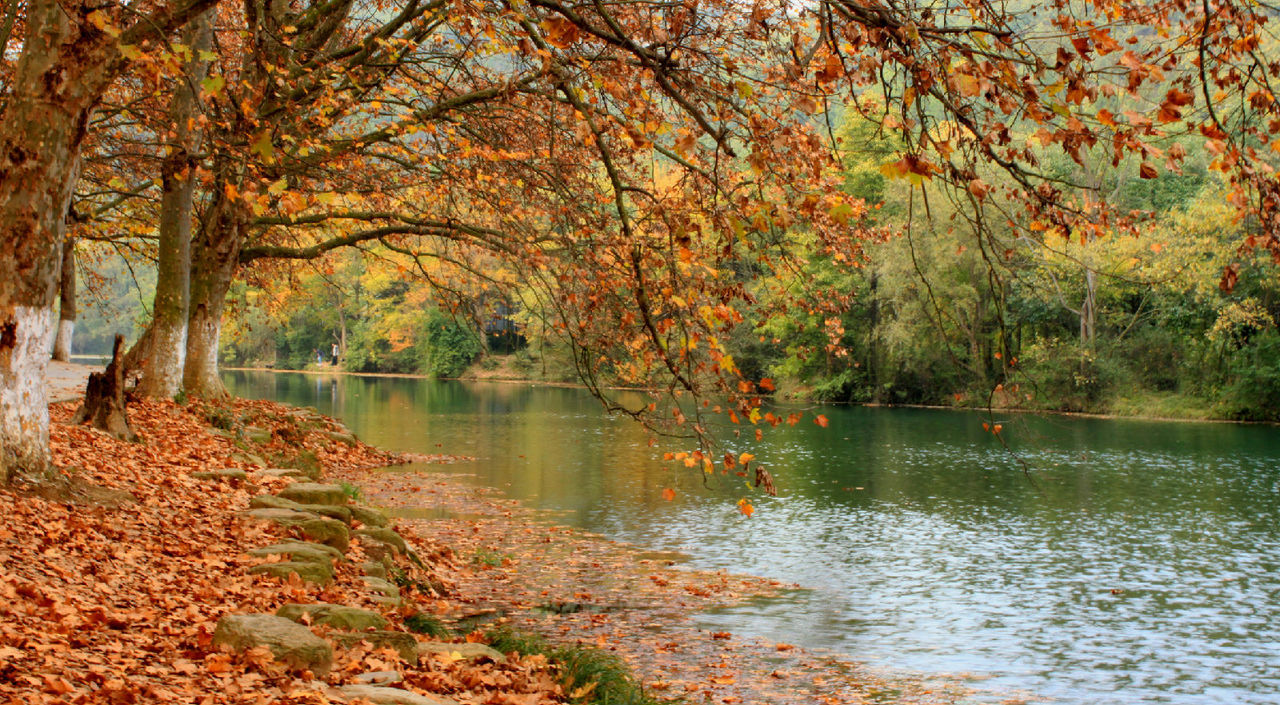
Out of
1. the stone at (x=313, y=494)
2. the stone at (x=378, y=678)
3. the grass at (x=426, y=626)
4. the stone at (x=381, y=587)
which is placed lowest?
the grass at (x=426, y=626)

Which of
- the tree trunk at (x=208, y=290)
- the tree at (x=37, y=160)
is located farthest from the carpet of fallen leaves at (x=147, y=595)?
the tree trunk at (x=208, y=290)

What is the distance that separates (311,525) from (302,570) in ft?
5.55

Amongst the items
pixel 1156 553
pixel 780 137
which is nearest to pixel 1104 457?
pixel 1156 553

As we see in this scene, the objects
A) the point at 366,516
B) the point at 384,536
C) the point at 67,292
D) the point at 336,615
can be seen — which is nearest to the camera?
the point at 336,615

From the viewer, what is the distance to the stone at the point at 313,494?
1170 centimetres

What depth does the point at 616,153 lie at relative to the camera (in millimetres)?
9719

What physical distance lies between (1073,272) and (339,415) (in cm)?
2989

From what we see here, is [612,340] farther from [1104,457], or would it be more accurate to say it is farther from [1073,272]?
[1073,272]

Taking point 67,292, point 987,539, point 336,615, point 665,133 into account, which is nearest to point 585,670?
point 336,615

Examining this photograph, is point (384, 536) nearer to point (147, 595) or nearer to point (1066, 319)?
point (147, 595)

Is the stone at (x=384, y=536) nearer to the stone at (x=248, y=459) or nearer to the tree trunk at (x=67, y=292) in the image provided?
the stone at (x=248, y=459)

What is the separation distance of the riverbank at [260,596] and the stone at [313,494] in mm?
116

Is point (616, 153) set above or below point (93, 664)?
above

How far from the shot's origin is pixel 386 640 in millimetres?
Result: 7000
